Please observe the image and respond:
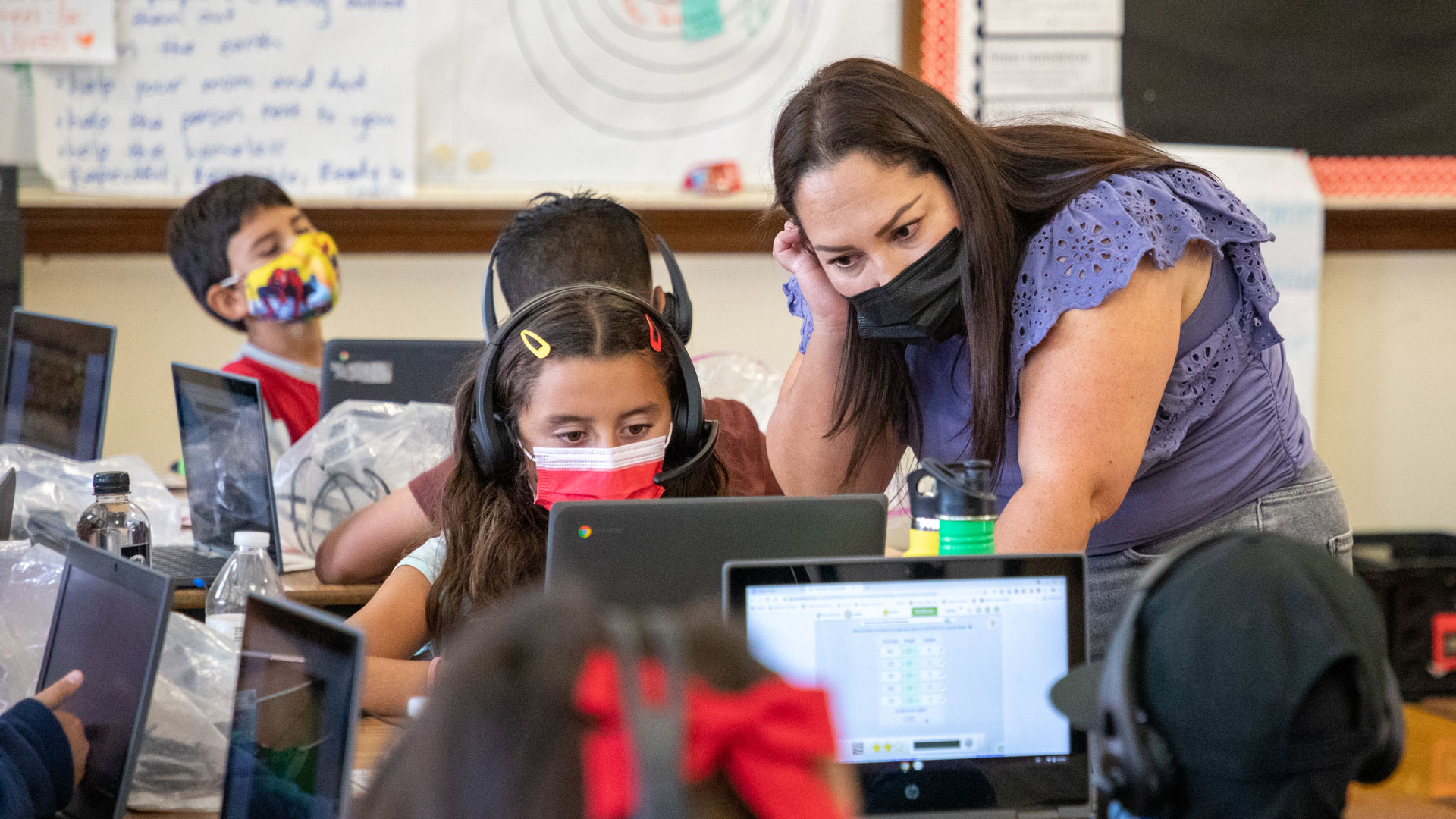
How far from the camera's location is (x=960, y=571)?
0.93 m

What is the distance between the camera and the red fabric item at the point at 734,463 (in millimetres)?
1629

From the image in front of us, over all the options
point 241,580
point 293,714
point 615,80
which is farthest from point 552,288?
point 615,80

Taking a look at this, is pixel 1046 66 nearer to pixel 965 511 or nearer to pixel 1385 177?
pixel 1385 177

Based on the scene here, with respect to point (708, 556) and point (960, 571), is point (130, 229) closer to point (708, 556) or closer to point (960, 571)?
point (708, 556)

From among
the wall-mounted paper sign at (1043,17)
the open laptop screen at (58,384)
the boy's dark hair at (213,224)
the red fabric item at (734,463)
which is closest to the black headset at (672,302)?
the red fabric item at (734,463)

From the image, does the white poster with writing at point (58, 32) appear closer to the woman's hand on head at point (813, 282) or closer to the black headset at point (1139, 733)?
the woman's hand on head at point (813, 282)

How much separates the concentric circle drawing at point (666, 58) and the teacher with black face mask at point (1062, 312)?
5.83 feet

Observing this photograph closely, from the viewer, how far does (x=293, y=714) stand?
0.86m

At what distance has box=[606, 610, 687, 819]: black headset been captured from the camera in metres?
0.40

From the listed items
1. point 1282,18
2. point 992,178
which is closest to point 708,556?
point 992,178

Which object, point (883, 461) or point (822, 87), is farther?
point (883, 461)

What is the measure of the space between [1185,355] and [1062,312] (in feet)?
0.57

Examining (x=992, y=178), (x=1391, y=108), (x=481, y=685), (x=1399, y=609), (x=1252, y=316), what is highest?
(x=1391, y=108)

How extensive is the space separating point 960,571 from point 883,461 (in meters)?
0.63
